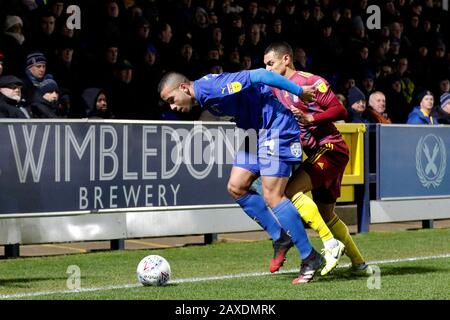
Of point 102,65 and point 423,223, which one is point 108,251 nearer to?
point 102,65

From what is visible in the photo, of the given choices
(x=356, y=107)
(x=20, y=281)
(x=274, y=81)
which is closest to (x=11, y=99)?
(x=20, y=281)

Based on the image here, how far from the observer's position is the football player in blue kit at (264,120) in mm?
9312

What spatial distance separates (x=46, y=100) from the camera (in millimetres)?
13383

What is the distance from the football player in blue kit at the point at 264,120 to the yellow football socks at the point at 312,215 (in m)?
0.16

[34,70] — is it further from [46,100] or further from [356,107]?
[356,107]

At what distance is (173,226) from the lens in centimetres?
1346

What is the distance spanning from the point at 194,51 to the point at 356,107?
2.52 m

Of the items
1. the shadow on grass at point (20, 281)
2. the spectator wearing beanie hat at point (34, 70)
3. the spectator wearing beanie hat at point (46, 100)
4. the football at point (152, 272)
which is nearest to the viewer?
the football at point (152, 272)

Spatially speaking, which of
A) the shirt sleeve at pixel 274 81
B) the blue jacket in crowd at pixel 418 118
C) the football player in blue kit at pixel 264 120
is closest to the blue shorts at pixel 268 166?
the football player in blue kit at pixel 264 120

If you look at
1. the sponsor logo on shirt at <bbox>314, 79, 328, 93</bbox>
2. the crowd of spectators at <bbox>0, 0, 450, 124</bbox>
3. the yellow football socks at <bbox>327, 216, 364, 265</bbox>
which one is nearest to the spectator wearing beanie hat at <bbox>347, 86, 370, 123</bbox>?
the crowd of spectators at <bbox>0, 0, 450, 124</bbox>

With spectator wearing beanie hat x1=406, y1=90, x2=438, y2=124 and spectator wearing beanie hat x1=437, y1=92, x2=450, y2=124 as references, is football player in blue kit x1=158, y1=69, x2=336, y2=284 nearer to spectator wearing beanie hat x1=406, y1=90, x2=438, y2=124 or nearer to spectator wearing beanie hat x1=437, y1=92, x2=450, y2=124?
spectator wearing beanie hat x1=406, y1=90, x2=438, y2=124

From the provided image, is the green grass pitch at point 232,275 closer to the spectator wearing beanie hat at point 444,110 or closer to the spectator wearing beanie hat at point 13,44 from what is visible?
the spectator wearing beanie hat at point 13,44
